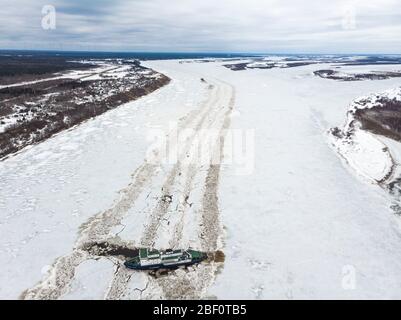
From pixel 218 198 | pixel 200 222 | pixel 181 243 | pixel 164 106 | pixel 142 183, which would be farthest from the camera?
pixel 164 106

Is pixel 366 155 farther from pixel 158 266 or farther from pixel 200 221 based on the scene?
pixel 158 266

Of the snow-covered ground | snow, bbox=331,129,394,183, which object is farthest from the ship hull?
snow, bbox=331,129,394,183

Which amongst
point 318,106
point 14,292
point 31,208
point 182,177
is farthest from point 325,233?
point 318,106

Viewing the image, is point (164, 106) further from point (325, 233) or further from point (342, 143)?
point (325, 233)

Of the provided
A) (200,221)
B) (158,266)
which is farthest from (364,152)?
(158,266)

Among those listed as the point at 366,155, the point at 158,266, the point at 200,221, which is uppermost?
the point at 366,155

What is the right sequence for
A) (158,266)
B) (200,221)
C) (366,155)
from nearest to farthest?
(158,266) → (200,221) → (366,155)
